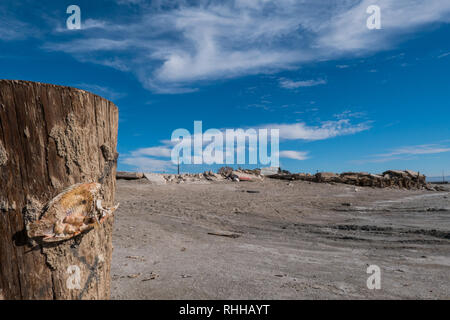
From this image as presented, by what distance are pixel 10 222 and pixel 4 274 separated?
0.36 meters

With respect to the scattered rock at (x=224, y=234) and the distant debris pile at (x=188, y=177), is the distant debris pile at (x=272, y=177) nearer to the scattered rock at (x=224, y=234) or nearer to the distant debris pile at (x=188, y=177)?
the distant debris pile at (x=188, y=177)

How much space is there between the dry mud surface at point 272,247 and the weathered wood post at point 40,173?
1576 mm

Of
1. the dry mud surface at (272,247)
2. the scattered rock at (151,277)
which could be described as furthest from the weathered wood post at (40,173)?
the scattered rock at (151,277)

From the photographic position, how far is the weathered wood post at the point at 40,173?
1.91 meters

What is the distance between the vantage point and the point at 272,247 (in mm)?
6352

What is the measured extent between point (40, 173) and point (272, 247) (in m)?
5.27

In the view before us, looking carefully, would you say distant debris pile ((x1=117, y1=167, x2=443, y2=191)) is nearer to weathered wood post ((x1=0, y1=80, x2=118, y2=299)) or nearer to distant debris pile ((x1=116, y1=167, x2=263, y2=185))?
distant debris pile ((x1=116, y1=167, x2=263, y2=185))

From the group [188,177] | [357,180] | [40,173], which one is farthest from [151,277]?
[357,180]

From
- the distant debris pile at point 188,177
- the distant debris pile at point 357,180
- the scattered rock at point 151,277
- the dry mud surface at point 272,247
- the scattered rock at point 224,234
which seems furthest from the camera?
the distant debris pile at point 357,180

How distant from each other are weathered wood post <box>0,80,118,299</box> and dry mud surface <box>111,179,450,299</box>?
1576mm

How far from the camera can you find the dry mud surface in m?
3.73

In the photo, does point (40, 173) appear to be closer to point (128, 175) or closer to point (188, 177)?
point (128, 175)

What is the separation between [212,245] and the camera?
636 centimetres
